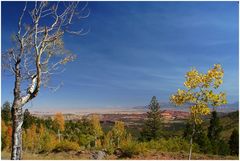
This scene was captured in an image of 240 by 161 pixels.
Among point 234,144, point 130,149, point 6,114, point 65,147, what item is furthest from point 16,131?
point 6,114

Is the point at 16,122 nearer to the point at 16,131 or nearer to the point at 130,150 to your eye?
the point at 16,131

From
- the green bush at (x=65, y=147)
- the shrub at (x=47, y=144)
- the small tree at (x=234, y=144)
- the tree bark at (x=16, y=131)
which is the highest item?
the tree bark at (x=16, y=131)

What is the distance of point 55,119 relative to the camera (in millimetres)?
72000

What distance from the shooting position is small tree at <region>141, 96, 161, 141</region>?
5847 centimetres

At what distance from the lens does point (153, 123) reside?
5938cm

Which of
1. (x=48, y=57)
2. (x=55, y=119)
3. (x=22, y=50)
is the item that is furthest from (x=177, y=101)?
(x=55, y=119)

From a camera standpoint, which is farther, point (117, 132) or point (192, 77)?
point (117, 132)

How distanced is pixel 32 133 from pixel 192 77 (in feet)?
156

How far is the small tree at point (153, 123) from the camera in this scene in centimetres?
5847

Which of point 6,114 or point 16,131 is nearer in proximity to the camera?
point 16,131

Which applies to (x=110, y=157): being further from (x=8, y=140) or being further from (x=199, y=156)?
(x=8, y=140)

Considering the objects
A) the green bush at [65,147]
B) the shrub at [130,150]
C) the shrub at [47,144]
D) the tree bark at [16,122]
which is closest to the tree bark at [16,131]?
the tree bark at [16,122]

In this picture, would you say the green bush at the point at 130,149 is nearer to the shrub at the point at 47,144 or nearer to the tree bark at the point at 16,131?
the shrub at the point at 47,144

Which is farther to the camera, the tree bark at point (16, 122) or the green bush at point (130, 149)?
the green bush at point (130, 149)
